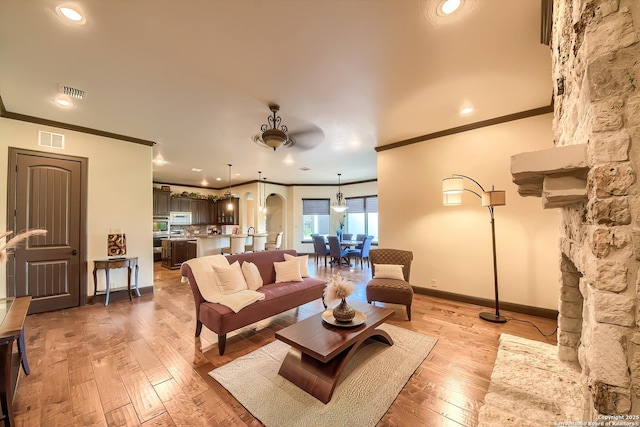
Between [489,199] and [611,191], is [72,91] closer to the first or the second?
[611,191]

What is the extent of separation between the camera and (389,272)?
12.2ft

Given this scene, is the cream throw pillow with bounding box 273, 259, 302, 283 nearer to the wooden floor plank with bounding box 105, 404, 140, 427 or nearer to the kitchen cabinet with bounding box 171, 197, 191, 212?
the wooden floor plank with bounding box 105, 404, 140, 427

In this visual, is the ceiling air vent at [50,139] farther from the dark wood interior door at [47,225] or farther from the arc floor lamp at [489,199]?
the arc floor lamp at [489,199]

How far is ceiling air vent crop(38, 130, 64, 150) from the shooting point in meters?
3.60

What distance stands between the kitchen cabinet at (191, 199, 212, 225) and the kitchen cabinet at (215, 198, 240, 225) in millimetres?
335

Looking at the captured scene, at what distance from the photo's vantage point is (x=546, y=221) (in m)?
3.31

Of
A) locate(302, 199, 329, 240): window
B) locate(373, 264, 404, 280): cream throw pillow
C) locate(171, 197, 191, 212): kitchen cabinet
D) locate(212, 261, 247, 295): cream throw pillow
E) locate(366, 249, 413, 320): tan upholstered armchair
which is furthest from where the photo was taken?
locate(302, 199, 329, 240): window

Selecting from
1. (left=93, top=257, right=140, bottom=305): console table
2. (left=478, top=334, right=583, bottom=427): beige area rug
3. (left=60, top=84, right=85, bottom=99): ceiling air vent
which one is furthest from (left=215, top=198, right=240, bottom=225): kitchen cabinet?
(left=478, top=334, right=583, bottom=427): beige area rug

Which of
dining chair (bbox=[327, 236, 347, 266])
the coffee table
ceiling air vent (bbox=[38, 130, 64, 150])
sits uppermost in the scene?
ceiling air vent (bbox=[38, 130, 64, 150])

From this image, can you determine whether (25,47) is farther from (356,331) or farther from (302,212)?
(302,212)

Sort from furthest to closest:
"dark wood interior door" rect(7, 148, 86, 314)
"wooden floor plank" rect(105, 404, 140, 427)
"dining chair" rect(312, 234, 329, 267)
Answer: "dining chair" rect(312, 234, 329, 267), "dark wood interior door" rect(7, 148, 86, 314), "wooden floor plank" rect(105, 404, 140, 427)

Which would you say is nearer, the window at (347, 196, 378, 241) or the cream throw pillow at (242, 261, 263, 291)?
the cream throw pillow at (242, 261, 263, 291)

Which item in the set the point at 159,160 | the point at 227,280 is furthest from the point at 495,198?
the point at 159,160

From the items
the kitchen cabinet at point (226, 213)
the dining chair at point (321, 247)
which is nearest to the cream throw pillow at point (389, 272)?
the dining chair at point (321, 247)
